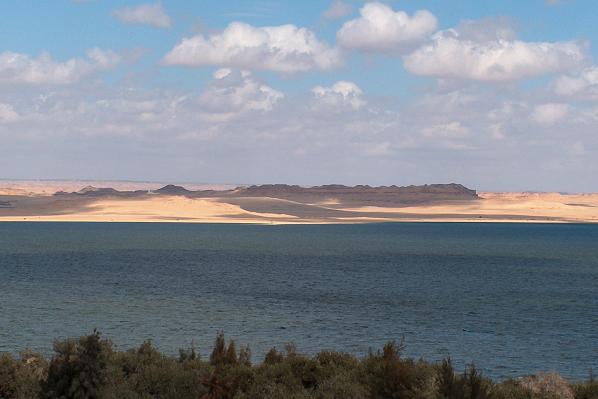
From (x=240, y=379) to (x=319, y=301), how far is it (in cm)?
3020

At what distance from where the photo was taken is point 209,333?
34125 millimetres

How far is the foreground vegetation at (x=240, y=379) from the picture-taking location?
15.1 metres

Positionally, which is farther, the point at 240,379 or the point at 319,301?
the point at 319,301

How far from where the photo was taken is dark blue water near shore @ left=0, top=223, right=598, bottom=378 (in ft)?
106

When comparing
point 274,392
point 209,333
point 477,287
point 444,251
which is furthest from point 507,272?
point 274,392

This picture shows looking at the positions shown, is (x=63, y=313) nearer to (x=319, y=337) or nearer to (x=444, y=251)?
(x=319, y=337)

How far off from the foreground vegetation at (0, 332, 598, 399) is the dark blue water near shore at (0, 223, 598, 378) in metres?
9.48

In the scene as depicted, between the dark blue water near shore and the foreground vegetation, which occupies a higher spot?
the foreground vegetation

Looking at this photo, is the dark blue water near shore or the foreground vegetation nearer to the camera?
the foreground vegetation

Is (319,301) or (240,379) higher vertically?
(240,379)

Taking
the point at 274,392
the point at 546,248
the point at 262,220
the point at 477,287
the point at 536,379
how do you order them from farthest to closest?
the point at 262,220, the point at 546,248, the point at 477,287, the point at 536,379, the point at 274,392

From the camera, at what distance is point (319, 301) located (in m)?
47.4

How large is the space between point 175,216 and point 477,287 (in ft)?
469

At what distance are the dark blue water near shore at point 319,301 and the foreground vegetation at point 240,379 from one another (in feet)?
31.1
